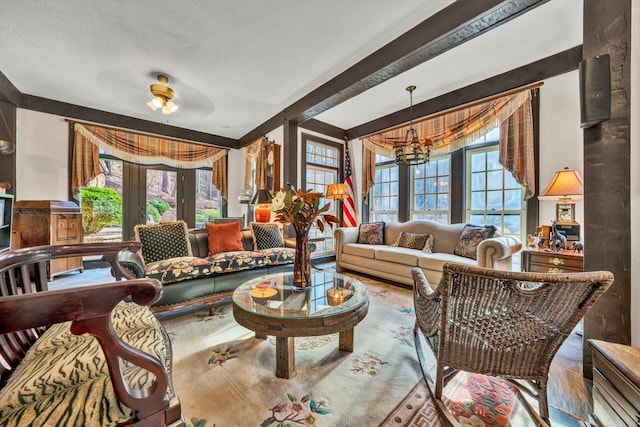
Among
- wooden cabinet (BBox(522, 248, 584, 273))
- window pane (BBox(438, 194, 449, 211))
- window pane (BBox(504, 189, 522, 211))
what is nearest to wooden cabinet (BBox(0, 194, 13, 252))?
wooden cabinet (BBox(522, 248, 584, 273))

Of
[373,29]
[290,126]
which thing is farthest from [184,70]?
[373,29]

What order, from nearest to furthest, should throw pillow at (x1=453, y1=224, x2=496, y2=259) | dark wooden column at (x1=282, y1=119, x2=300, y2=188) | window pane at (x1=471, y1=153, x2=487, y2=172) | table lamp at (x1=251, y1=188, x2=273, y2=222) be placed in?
throw pillow at (x1=453, y1=224, x2=496, y2=259) → window pane at (x1=471, y1=153, x2=487, y2=172) → table lamp at (x1=251, y1=188, x2=273, y2=222) → dark wooden column at (x1=282, y1=119, x2=300, y2=188)

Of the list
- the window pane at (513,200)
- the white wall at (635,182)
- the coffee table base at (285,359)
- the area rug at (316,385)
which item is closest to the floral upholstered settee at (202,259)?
the area rug at (316,385)

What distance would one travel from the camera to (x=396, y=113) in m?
4.18

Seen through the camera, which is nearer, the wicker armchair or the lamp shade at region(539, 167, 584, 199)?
the wicker armchair

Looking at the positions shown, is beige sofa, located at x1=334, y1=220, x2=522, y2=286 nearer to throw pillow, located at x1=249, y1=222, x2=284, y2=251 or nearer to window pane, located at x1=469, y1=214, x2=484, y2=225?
window pane, located at x1=469, y1=214, x2=484, y2=225

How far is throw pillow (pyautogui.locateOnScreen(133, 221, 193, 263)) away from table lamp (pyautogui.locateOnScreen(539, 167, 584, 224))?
3698mm

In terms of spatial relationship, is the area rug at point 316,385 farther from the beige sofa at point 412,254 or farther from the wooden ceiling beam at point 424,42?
the wooden ceiling beam at point 424,42

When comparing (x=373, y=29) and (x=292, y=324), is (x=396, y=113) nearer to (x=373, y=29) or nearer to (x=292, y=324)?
(x=373, y=29)

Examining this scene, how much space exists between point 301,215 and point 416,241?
7.36ft

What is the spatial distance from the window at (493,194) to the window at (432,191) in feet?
1.08

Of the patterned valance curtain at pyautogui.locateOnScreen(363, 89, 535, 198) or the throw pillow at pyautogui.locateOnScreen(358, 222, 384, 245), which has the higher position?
the patterned valance curtain at pyautogui.locateOnScreen(363, 89, 535, 198)

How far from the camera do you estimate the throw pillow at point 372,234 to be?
392 centimetres

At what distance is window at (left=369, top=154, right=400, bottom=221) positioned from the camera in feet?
14.9
